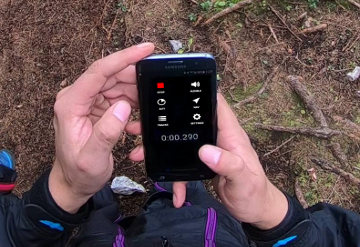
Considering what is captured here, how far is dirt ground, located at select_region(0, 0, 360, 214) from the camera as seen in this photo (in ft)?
9.32

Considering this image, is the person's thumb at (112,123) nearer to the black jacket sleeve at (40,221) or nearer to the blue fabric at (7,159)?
the black jacket sleeve at (40,221)

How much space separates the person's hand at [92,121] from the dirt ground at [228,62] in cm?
108

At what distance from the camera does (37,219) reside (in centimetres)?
190

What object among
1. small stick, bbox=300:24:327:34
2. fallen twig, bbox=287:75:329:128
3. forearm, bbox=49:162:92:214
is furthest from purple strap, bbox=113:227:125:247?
small stick, bbox=300:24:327:34

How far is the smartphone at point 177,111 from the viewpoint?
157 centimetres

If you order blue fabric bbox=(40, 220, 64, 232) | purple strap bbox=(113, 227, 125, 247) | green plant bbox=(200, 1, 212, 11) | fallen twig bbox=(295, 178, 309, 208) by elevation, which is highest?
green plant bbox=(200, 1, 212, 11)

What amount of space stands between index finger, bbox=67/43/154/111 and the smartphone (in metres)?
0.05

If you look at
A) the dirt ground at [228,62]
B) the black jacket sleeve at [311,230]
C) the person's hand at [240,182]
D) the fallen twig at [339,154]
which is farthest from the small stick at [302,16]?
the person's hand at [240,182]

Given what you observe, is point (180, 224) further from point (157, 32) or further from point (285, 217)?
point (157, 32)

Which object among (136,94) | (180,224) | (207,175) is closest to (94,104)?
(136,94)

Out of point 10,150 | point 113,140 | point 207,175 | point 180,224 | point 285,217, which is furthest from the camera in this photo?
point 10,150

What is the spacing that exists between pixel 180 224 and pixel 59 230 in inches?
22.5

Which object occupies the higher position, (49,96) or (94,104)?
(94,104)

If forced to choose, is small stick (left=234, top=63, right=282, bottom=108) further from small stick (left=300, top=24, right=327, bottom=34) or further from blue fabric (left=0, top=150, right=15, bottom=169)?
blue fabric (left=0, top=150, right=15, bottom=169)
